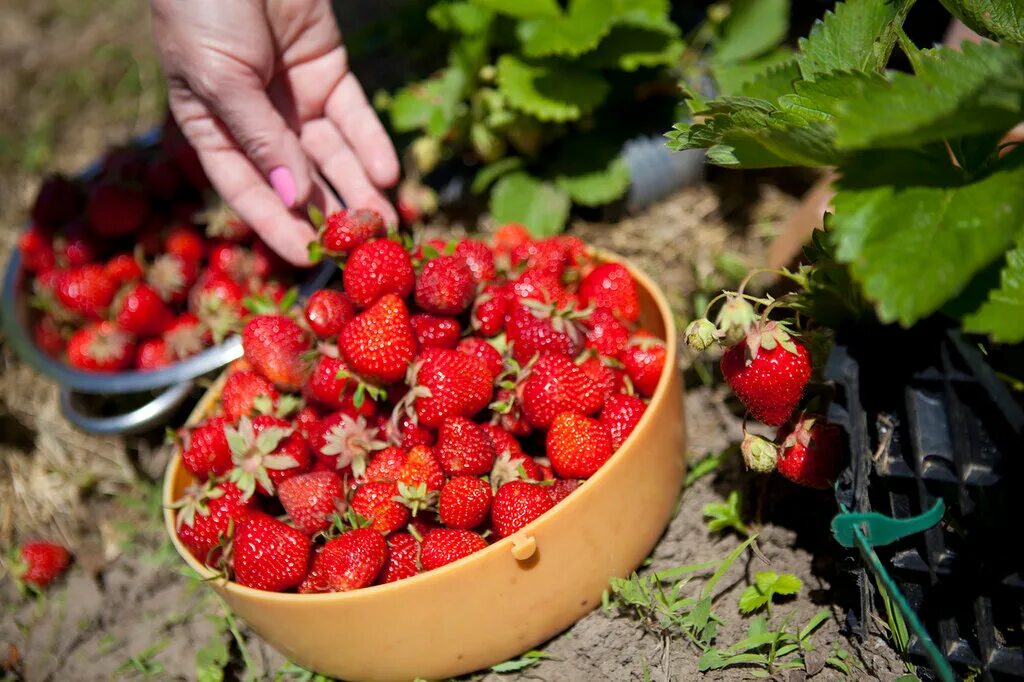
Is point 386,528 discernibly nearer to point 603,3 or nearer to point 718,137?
point 718,137

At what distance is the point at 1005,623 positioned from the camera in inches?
46.4

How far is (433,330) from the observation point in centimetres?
155

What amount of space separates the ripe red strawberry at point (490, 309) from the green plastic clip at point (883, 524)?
726 mm

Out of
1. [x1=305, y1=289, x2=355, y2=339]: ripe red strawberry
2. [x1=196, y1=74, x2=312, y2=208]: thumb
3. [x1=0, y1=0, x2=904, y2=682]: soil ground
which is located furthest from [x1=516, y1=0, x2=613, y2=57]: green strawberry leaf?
[x1=305, y1=289, x2=355, y2=339]: ripe red strawberry

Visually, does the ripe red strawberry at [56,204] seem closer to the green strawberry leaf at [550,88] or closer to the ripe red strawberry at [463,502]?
the green strawberry leaf at [550,88]

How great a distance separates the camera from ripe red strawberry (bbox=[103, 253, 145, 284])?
221 centimetres

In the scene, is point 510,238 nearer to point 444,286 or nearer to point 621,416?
point 444,286

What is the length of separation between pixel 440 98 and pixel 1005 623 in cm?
190

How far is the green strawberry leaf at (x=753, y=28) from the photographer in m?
2.35

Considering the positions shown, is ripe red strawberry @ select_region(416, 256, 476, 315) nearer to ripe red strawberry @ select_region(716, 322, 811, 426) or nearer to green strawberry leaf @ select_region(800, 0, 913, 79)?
ripe red strawberry @ select_region(716, 322, 811, 426)

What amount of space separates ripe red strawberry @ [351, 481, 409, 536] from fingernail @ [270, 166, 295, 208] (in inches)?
29.0

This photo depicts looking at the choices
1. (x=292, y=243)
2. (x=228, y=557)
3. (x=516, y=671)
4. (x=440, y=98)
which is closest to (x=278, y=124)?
(x=292, y=243)

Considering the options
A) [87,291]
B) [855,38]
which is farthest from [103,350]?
[855,38]

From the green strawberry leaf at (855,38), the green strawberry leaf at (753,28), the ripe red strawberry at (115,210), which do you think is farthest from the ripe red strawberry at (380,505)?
the green strawberry leaf at (753,28)
